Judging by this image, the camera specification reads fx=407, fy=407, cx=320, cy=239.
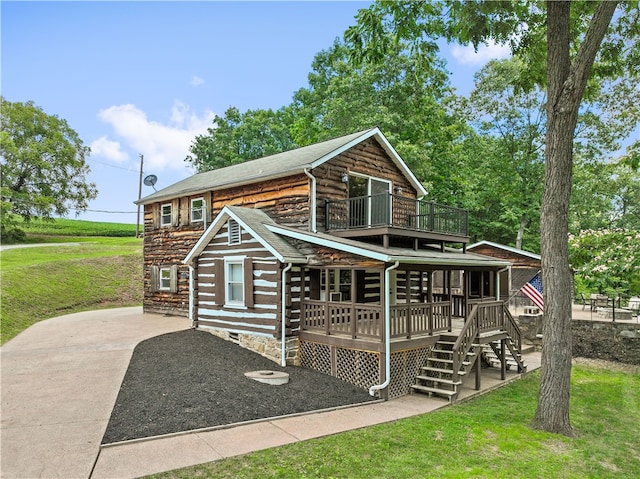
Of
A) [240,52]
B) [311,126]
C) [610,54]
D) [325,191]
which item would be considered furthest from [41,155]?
[610,54]

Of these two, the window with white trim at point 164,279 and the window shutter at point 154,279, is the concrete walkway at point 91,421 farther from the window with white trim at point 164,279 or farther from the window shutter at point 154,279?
A: the window shutter at point 154,279

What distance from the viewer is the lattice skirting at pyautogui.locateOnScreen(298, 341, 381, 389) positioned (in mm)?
10523

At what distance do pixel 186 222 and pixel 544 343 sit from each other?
49.8 ft

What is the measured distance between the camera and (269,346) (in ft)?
40.2

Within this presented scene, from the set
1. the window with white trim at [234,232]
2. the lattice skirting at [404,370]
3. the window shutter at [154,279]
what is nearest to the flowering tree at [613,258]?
the lattice skirting at [404,370]

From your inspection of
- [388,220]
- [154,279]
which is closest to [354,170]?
[388,220]

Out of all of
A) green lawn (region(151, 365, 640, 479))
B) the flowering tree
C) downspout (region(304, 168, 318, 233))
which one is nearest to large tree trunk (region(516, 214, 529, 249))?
the flowering tree

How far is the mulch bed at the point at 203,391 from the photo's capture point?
25.3ft

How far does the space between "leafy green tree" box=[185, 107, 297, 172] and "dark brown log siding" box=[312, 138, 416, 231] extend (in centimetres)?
2218

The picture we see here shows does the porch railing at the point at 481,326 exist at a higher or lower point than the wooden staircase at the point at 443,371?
higher

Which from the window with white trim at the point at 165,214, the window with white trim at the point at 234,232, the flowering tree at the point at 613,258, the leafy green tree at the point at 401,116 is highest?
the leafy green tree at the point at 401,116

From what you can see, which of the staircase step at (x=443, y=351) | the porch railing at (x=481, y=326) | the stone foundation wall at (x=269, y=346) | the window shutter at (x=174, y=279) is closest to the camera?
the porch railing at (x=481, y=326)

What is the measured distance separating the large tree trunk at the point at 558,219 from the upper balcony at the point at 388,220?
4.22m

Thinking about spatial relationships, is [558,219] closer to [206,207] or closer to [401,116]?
[206,207]
